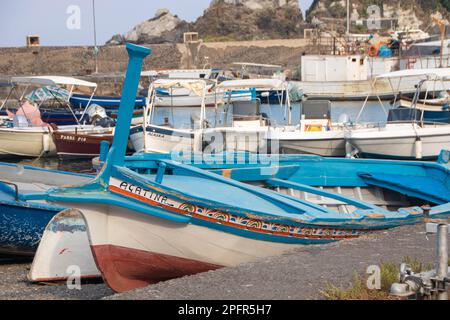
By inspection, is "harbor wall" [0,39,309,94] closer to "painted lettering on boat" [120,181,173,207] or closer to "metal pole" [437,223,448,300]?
"painted lettering on boat" [120,181,173,207]

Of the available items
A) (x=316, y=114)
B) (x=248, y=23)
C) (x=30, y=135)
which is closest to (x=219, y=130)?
(x=316, y=114)

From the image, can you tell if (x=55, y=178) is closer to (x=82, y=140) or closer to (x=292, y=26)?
(x=82, y=140)

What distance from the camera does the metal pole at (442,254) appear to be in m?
6.27

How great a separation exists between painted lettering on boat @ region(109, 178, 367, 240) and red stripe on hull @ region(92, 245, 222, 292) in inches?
22.1

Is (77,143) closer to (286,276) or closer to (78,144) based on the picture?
(78,144)

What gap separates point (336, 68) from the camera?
107 feet

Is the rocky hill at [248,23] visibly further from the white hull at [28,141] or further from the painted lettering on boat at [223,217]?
the painted lettering on boat at [223,217]

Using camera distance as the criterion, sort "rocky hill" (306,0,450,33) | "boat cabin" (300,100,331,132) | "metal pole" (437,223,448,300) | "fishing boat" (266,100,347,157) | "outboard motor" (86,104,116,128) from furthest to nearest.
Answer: "rocky hill" (306,0,450,33), "outboard motor" (86,104,116,128), "boat cabin" (300,100,331,132), "fishing boat" (266,100,347,157), "metal pole" (437,223,448,300)

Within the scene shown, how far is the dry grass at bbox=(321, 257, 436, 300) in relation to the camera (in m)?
6.75

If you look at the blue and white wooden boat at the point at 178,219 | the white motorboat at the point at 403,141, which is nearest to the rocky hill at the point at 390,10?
the white motorboat at the point at 403,141

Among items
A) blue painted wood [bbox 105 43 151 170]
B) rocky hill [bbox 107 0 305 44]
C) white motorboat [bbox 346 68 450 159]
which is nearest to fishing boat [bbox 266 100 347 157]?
white motorboat [bbox 346 68 450 159]

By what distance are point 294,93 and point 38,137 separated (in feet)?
35.4

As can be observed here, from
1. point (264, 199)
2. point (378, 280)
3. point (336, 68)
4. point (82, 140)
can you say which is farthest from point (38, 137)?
point (378, 280)

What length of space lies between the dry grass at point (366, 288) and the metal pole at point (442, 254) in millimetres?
430
